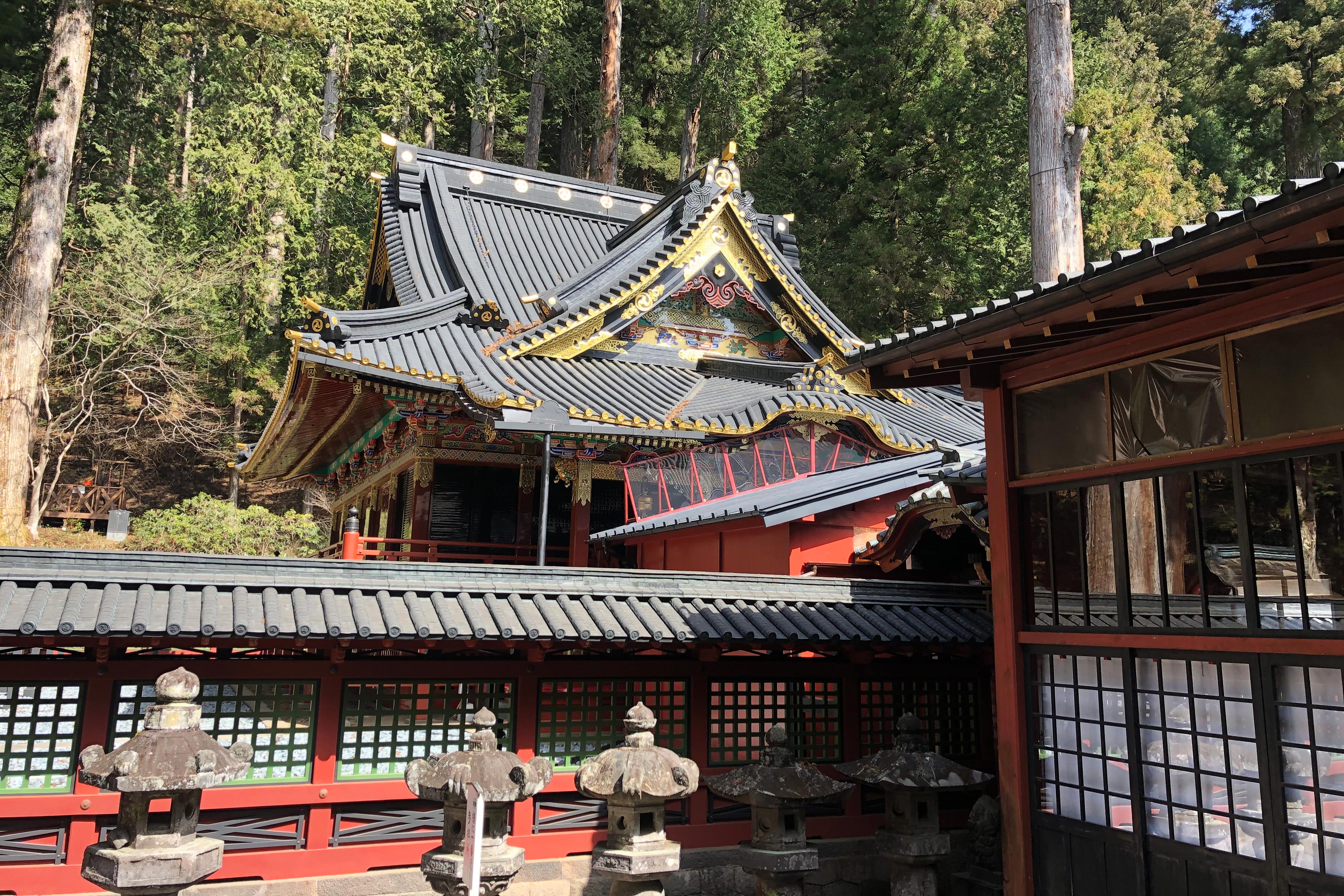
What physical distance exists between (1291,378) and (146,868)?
295 inches

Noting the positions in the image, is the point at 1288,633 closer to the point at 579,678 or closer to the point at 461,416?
the point at 579,678

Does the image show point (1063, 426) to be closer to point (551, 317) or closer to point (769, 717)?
point (769, 717)

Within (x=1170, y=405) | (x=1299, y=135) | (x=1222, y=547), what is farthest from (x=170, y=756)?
(x=1299, y=135)

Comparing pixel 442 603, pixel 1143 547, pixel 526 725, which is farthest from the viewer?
pixel 526 725

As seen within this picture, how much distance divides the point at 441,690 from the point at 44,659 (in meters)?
2.94

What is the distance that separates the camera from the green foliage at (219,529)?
20.1 meters

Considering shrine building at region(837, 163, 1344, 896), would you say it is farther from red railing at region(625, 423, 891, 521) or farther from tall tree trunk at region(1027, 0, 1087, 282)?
red railing at region(625, 423, 891, 521)

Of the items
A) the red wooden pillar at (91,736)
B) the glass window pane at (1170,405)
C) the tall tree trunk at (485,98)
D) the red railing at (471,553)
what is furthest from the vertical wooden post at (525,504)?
the tall tree trunk at (485,98)

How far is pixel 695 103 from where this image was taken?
101 feet

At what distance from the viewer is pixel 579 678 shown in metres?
8.98

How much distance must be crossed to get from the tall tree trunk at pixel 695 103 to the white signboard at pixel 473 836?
2673 centimetres

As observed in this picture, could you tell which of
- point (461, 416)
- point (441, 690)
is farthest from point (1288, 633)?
point (461, 416)

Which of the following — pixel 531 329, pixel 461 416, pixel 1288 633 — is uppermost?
pixel 531 329

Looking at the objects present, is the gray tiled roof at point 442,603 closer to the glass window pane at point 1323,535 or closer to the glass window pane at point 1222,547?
the glass window pane at point 1222,547
